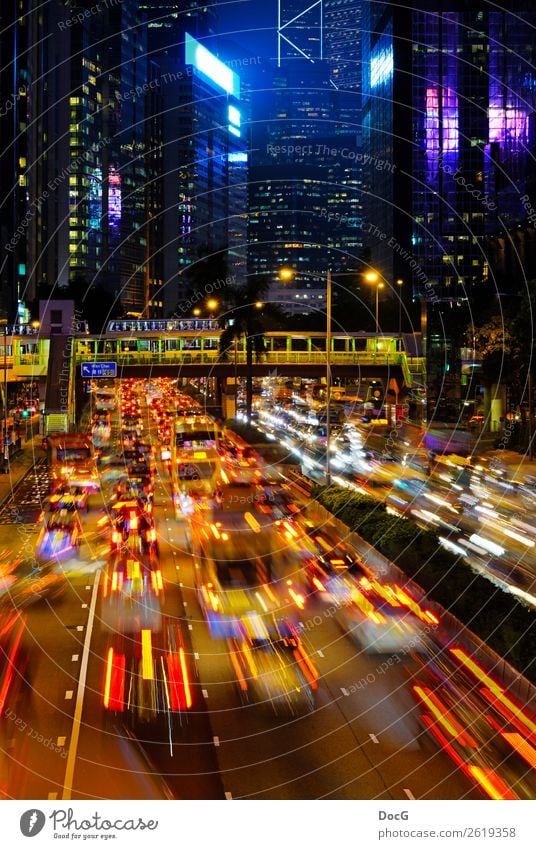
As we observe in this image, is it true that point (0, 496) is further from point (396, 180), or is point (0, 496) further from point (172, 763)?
point (396, 180)

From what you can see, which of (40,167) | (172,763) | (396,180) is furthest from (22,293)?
(172,763)

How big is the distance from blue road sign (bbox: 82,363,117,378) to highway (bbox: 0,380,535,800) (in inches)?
1746

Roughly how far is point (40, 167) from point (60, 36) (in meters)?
31.3

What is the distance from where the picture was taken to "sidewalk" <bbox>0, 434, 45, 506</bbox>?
49.8 metres

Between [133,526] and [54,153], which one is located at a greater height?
[54,153]

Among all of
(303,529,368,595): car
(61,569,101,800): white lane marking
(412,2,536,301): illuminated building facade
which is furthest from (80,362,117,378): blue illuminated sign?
(412,2,536,301): illuminated building facade

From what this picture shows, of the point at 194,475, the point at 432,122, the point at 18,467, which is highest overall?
the point at 432,122

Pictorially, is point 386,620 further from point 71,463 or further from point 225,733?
point 71,463

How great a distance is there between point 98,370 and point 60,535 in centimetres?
3288

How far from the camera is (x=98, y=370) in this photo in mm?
68125

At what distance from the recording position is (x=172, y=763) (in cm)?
1537

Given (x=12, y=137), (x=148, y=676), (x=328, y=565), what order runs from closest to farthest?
(x=148, y=676)
(x=328, y=565)
(x=12, y=137)

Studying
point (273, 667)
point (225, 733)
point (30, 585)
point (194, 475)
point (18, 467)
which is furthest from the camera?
point (18, 467)

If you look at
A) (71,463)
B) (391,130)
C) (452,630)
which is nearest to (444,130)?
(391,130)
